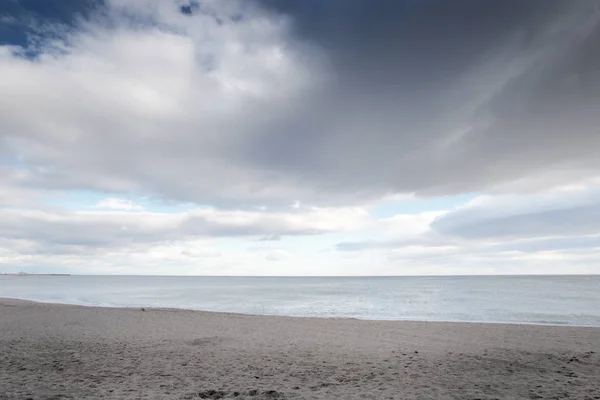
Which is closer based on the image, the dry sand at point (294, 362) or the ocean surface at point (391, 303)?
the dry sand at point (294, 362)

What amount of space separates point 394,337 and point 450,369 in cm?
682

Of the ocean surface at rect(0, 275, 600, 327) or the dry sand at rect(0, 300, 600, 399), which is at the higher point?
the dry sand at rect(0, 300, 600, 399)

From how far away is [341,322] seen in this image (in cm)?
2417

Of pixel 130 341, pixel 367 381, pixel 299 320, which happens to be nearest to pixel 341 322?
pixel 299 320

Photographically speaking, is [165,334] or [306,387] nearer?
[306,387]

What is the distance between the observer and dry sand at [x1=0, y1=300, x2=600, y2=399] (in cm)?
917

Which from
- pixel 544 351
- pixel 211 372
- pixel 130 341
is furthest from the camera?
pixel 130 341

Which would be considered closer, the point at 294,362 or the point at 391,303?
the point at 294,362

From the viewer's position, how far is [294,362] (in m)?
12.6

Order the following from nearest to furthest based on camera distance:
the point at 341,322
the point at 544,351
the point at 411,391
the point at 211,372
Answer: the point at 411,391 → the point at 211,372 → the point at 544,351 → the point at 341,322

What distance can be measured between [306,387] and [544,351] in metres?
10.6

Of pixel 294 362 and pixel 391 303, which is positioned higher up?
pixel 294 362

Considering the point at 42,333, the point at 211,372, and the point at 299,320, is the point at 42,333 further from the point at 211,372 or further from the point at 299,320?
the point at 299,320

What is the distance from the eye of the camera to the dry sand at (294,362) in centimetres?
917
